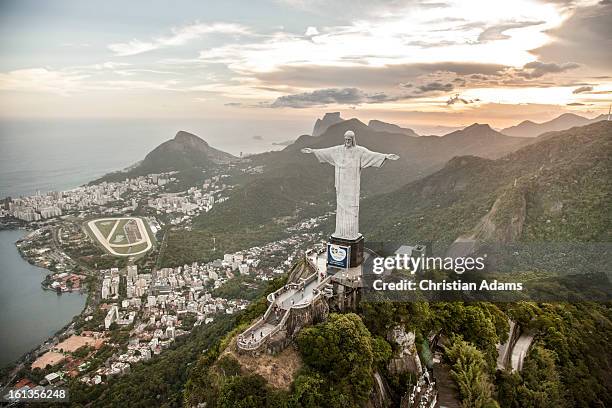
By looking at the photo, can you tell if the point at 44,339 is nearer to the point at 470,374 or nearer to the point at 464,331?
the point at 464,331

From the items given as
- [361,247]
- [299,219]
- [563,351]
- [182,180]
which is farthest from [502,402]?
[182,180]

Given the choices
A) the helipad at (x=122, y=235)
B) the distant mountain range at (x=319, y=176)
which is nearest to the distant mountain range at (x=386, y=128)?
the distant mountain range at (x=319, y=176)

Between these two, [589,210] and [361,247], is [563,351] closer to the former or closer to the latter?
[361,247]

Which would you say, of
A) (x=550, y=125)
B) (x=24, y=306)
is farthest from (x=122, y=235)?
(x=550, y=125)

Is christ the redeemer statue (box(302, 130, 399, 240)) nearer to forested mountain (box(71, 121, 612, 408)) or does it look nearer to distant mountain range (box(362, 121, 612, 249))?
forested mountain (box(71, 121, 612, 408))

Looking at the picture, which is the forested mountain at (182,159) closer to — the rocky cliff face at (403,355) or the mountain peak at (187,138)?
the mountain peak at (187,138)

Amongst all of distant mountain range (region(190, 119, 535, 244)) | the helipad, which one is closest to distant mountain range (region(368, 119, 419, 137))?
distant mountain range (region(190, 119, 535, 244))
